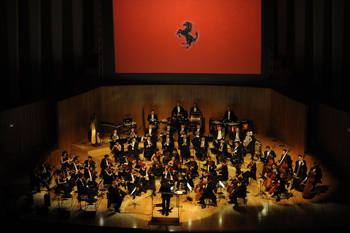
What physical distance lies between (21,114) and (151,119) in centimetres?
372

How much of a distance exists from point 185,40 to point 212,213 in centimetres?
701

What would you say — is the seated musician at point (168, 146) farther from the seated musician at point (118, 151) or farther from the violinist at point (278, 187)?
the violinist at point (278, 187)

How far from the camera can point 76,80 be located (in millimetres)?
16547

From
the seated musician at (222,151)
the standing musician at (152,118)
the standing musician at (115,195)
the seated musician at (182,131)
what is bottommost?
the standing musician at (115,195)

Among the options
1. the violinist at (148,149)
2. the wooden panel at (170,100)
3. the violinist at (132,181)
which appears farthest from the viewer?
the wooden panel at (170,100)

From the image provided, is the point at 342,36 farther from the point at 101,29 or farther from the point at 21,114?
the point at 21,114

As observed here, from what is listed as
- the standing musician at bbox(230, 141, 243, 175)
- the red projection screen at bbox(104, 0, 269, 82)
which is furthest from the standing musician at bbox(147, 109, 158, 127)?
the standing musician at bbox(230, 141, 243, 175)

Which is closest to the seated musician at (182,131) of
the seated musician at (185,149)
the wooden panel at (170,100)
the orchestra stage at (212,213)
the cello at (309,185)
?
the seated musician at (185,149)

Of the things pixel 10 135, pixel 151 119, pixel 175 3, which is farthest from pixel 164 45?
pixel 10 135

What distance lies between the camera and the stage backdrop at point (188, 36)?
15344 mm

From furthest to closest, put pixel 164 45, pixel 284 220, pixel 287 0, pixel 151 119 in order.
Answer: pixel 287 0 → pixel 164 45 → pixel 151 119 → pixel 284 220

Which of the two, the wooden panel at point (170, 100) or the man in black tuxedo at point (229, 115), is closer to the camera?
the man in black tuxedo at point (229, 115)

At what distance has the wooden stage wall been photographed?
46.2 ft

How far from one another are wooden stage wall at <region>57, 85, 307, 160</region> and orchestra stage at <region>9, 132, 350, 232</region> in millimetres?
2805
